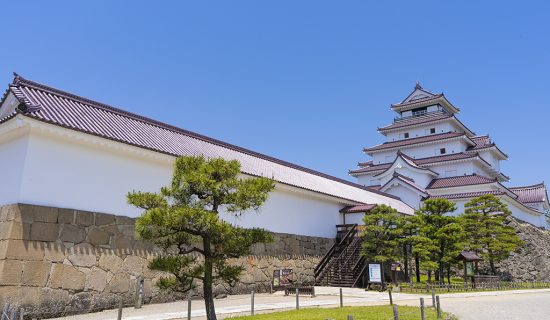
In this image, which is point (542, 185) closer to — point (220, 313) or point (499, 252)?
point (499, 252)

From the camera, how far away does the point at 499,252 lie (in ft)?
91.4

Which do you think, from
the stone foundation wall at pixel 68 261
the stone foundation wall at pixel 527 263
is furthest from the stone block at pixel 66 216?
the stone foundation wall at pixel 527 263

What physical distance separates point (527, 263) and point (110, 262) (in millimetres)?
30510

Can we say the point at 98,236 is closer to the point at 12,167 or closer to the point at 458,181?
the point at 12,167

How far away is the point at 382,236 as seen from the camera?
22.2 m

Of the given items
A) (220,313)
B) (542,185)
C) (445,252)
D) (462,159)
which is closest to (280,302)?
(220,313)

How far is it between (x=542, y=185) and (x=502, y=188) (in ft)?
33.4

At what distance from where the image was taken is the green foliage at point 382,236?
852 inches

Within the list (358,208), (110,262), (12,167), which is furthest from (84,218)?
(358,208)

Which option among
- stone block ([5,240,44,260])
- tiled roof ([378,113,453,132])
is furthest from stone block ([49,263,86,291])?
tiled roof ([378,113,453,132])

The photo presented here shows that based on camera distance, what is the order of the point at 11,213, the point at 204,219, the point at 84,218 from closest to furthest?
1. the point at 204,219
2. the point at 11,213
3. the point at 84,218

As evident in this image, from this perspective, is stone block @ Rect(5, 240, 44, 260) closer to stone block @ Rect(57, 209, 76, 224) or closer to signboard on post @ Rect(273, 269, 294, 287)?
stone block @ Rect(57, 209, 76, 224)

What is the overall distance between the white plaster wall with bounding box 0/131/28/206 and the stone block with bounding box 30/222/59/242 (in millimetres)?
1020

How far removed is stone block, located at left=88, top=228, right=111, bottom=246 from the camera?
45.0ft
